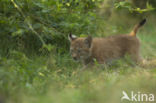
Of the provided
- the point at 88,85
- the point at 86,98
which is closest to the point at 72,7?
the point at 88,85

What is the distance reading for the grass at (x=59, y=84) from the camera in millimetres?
3605

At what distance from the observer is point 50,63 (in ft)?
16.6

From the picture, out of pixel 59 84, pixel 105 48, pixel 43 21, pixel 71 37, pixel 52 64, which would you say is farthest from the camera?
pixel 105 48

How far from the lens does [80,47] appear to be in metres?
6.52

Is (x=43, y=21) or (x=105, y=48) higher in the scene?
(x=43, y=21)

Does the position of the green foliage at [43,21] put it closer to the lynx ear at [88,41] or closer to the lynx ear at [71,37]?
the lynx ear at [71,37]

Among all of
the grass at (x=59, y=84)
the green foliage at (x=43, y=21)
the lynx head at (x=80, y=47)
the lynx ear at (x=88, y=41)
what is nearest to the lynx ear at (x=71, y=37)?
the lynx head at (x=80, y=47)

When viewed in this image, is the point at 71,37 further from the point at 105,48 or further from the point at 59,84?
the point at 59,84

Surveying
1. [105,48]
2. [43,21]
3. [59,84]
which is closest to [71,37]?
[43,21]

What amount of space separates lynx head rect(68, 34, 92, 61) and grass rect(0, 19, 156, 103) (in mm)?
1067

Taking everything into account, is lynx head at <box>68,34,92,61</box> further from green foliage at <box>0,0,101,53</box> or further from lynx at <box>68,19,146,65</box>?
green foliage at <box>0,0,101,53</box>

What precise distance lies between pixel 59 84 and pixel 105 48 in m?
2.88

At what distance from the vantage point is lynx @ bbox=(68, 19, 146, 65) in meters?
6.48

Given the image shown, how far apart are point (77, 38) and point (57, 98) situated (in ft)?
10.4
